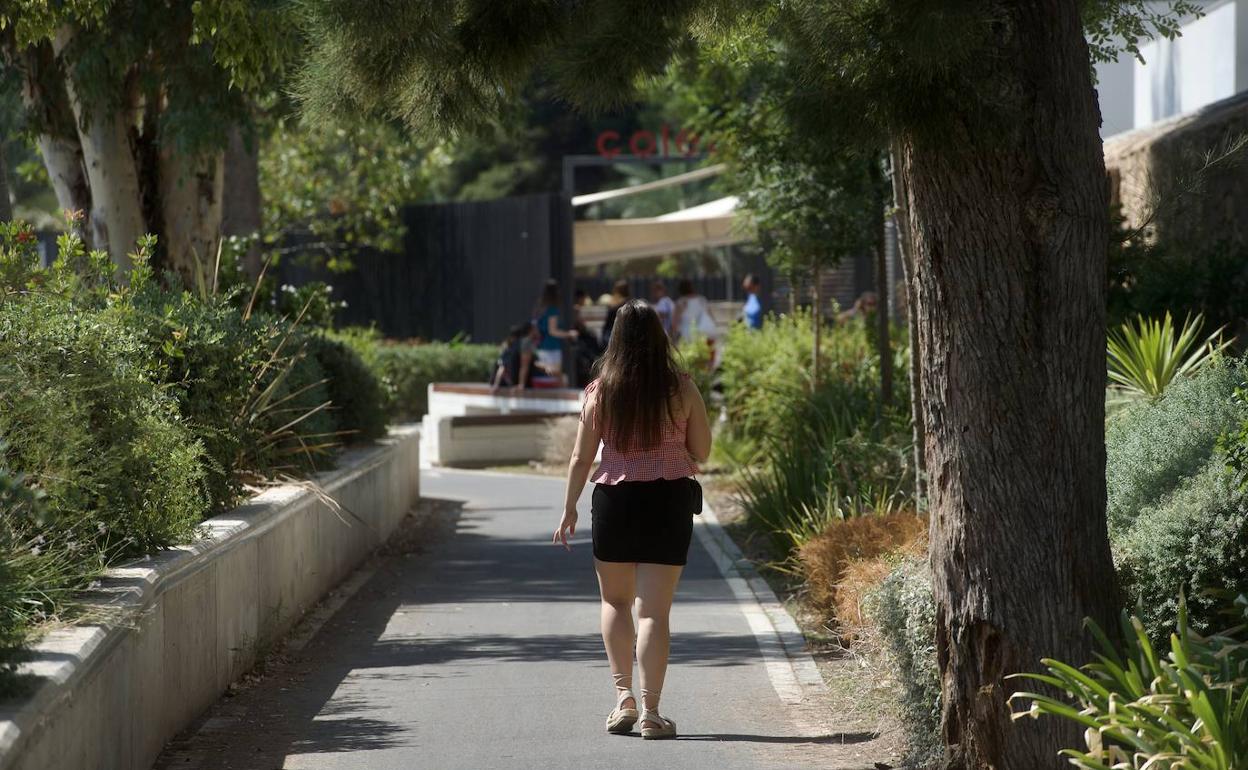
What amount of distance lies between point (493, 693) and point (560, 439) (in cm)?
1142

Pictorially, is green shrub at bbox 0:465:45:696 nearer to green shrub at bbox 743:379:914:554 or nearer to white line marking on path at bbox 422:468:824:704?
→ white line marking on path at bbox 422:468:824:704

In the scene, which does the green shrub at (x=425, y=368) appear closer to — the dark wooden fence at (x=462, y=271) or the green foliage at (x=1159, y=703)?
the dark wooden fence at (x=462, y=271)

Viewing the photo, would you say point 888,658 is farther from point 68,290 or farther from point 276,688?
point 68,290

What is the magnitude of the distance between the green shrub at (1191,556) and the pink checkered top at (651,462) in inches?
73.6

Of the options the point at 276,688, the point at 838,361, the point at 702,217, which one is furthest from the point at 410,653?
the point at 702,217

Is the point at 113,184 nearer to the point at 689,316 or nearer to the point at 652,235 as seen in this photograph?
the point at 689,316

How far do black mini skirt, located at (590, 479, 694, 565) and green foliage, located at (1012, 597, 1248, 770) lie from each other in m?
1.92

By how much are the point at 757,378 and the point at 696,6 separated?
10.1 meters

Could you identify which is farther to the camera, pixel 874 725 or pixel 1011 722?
pixel 874 725

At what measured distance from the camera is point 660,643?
677cm

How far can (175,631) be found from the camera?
6535 mm

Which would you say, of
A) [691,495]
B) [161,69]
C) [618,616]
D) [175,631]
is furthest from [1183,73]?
[175,631]

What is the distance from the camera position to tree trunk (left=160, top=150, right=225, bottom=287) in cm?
1255

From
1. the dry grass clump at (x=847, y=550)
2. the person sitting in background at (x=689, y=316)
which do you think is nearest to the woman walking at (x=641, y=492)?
the dry grass clump at (x=847, y=550)
